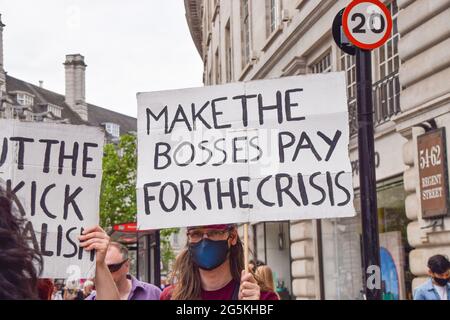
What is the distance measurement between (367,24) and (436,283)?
3091 millimetres

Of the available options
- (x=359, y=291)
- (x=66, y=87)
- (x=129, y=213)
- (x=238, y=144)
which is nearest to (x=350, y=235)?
(x=359, y=291)

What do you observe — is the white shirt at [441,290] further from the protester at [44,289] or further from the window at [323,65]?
the window at [323,65]

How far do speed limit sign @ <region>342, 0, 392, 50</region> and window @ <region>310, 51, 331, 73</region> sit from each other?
998 cm

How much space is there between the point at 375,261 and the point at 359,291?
9.17 metres

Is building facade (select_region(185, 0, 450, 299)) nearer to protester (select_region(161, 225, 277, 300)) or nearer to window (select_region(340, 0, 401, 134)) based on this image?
window (select_region(340, 0, 401, 134))

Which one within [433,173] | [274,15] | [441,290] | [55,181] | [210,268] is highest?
[274,15]

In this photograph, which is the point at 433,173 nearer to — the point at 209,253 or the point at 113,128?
the point at 209,253

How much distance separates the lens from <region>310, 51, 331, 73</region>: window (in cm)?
1731

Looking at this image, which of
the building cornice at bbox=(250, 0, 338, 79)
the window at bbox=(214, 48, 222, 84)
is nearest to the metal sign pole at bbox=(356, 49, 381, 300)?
the building cornice at bbox=(250, 0, 338, 79)

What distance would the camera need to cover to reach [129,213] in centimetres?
4781

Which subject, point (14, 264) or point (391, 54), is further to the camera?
point (391, 54)

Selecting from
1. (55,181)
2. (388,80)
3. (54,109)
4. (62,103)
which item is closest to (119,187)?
(388,80)

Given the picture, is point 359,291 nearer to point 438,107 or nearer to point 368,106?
point 438,107

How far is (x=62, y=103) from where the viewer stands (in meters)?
89.0
